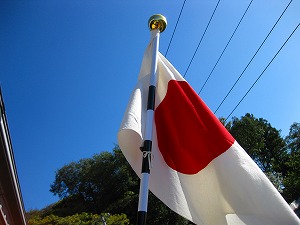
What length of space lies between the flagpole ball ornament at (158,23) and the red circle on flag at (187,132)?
717 millimetres

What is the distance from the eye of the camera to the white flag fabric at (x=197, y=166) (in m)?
1.93

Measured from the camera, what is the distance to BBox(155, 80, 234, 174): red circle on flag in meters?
2.24

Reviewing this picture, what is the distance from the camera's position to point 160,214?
72.4ft

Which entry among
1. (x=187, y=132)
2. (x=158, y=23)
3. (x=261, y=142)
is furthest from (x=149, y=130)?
(x=261, y=142)

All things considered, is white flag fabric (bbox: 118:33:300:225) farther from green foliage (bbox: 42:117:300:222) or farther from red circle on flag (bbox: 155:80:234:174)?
green foliage (bbox: 42:117:300:222)

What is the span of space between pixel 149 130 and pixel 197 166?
0.49m

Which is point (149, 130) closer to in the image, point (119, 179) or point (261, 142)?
point (119, 179)

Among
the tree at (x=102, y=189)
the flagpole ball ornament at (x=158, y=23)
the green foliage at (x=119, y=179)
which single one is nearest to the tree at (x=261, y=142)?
the green foliage at (x=119, y=179)

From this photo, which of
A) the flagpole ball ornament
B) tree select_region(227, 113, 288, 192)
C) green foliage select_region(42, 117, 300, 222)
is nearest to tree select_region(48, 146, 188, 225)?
green foliage select_region(42, 117, 300, 222)

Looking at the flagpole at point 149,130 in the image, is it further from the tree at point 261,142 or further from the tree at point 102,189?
the tree at point 261,142

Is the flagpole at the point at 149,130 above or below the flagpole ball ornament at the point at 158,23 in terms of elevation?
below

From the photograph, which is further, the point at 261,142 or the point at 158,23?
the point at 261,142

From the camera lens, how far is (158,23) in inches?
119

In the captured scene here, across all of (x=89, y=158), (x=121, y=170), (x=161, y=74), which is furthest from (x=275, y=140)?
Answer: (x=161, y=74)
